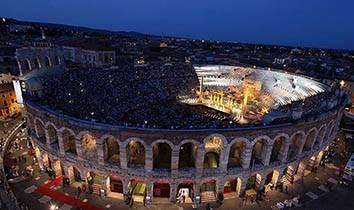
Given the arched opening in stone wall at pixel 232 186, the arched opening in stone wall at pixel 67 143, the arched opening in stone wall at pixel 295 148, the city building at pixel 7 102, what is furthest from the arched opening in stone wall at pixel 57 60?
the arched opening in stone wall at pixel 295 148

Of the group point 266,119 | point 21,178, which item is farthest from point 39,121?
point 266,119

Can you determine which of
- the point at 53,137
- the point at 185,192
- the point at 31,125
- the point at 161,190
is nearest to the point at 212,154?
the point at 185,192

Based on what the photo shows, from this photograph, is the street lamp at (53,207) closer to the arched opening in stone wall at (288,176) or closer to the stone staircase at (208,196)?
the stone staircase at (208,196)

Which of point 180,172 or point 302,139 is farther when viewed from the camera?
point 302,139

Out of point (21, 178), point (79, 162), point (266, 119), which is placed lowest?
point (21, 178)

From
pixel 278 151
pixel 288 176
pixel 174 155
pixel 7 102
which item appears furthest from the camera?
pixel 7 102

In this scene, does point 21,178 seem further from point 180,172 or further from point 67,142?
point 180,172

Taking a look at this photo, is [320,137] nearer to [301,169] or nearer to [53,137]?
[301,169]

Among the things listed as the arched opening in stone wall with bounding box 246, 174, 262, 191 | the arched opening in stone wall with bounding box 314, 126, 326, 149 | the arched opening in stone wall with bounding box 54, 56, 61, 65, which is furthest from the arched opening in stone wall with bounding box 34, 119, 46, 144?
the arched opening in stone wall with bounding box 314, 126, 326, 149
